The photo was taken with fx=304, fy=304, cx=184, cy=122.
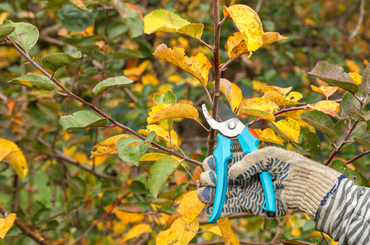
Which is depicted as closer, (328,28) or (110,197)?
(110,197)

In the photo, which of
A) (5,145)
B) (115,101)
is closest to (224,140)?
(5,145)

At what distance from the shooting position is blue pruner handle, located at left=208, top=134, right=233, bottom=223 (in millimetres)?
732

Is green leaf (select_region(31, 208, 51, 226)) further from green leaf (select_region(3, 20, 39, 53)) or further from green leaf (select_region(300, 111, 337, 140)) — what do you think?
green leaf (select_region(300, 111, 337, 140))

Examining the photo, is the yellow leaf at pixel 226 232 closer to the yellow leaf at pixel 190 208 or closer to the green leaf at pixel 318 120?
the yellow leaf at pixel 190 208

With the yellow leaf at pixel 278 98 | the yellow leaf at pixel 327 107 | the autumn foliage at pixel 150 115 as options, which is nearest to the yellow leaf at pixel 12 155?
the autumn foliage at pixel 150 115

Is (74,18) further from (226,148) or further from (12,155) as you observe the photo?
(226,148)

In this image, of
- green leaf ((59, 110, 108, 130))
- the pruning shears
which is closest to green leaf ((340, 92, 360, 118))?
the pruning shears

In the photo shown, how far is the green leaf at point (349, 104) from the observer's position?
2.62 ft

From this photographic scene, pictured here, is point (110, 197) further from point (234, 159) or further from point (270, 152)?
point (270, 152)

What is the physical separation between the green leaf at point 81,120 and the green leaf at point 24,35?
191 millimetres

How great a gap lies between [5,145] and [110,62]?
1.95ft

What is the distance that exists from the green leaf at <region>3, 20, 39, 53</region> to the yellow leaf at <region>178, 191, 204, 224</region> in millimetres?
539

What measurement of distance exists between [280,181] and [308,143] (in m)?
0.17

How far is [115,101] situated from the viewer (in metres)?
1.62
